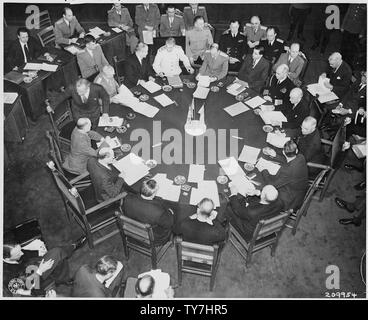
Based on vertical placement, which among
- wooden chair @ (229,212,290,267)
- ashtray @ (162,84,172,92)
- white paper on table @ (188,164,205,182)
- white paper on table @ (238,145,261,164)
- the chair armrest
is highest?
ashtray @ (162,84,172,92)

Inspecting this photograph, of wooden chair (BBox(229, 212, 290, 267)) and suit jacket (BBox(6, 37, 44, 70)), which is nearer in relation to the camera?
wooden chair (BBox(229, 212, 290, 267))

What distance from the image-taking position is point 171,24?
27.0 feet

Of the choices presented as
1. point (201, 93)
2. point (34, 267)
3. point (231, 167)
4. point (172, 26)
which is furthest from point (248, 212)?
point (172, 26)

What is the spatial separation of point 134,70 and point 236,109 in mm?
1989

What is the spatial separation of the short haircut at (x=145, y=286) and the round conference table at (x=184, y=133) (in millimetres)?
1015

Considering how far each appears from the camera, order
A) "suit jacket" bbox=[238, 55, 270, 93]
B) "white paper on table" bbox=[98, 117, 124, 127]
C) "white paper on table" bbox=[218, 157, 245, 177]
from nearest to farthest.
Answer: "white paper on table" bbox=[218, 157, 245, 177]
"white paper on table" bbox=[98, 117, 124, 127]
"suit jacket" bbox=[238, 55, 270, 93]

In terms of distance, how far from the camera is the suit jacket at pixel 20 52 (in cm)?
741

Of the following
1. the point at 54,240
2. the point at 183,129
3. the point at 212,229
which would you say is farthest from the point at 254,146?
the point at 54,240

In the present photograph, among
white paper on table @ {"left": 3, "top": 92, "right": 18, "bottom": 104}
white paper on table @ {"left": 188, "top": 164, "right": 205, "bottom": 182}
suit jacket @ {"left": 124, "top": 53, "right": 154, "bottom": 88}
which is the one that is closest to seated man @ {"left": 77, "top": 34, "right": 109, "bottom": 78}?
suit jacket @ {"left": 124, "top": 53, "right": 154, "bottom": 88}

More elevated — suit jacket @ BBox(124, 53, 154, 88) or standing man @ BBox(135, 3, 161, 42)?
standing man @ BBox(135, 3, 161, 42)

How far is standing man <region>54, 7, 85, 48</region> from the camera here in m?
7.82

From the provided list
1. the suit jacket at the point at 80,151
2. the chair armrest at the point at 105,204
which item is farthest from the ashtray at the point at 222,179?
the suit jacket at the point at 80,151

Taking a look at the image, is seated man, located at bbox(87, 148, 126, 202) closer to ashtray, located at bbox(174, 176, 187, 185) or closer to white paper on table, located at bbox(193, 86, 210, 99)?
ashtray, located at bbox(174, 176, 187, 185)
